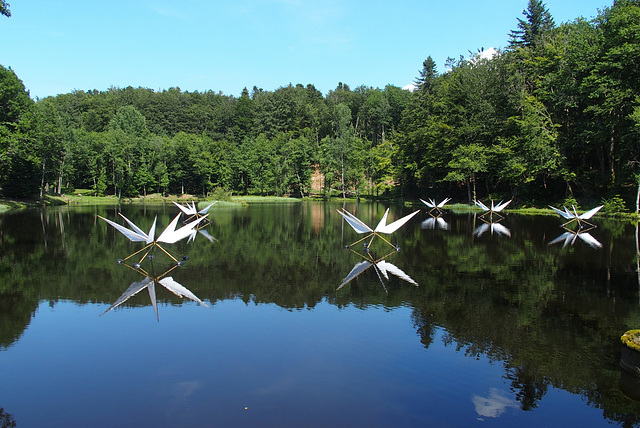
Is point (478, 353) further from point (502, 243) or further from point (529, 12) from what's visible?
point (529, 12)

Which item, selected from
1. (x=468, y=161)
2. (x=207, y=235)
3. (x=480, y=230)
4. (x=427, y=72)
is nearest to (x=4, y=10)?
(x=207, y=235)

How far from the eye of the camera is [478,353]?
858 cm

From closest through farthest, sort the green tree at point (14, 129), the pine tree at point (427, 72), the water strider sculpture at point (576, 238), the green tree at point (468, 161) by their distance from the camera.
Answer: the water strider sculpture at point (576, 238), the green tree at point (14, 129), the green tree at point (468, 161), the pine tree at point (427, 72)

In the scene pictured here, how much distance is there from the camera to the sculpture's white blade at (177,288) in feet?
41.8

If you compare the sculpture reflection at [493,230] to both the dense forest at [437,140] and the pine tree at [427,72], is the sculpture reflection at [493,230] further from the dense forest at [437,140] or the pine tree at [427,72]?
the pine tree at [427,72]

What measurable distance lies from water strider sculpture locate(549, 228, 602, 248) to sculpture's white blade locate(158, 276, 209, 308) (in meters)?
18.3

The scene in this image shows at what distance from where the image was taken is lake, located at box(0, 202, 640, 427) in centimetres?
654

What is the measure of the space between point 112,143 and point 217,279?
72482 millimetres

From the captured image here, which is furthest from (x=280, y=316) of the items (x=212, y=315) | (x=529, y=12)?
(x=529, y=12)

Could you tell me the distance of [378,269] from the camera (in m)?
16.5

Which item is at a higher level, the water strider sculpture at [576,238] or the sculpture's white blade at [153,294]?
the water strider sculpture at [576,238]

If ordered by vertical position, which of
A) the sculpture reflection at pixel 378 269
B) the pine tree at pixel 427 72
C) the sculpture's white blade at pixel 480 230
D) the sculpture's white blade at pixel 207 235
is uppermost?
the pine tree at pixel 427 72

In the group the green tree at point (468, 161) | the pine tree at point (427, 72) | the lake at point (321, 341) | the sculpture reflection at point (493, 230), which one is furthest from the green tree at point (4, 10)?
the pine tree at point (427, 72)

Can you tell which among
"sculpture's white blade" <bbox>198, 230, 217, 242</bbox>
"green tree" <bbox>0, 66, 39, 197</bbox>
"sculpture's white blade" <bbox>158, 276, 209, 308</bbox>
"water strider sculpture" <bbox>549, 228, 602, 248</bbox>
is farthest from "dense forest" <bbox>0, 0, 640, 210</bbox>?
"sculpture's white blade" <bbox>158, 276, 209, 308</bbox>
